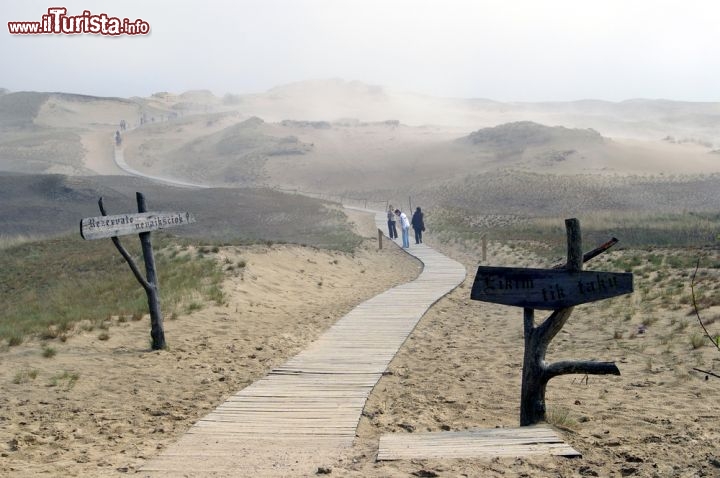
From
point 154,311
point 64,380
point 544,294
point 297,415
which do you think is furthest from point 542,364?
point 154,311

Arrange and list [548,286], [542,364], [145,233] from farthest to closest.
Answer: [145,233] < [542,364] < [548,286]

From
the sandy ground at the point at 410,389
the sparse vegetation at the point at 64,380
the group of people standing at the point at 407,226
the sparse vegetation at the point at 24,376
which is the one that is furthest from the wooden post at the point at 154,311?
the group of people standing at the point at 407,226

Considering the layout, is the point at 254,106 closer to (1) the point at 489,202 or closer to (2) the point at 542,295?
(1) the point at 489,202

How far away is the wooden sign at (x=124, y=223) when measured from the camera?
29.9ft

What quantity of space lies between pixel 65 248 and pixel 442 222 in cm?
2079

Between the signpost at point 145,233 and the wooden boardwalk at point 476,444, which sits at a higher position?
the signpost at point 145,233

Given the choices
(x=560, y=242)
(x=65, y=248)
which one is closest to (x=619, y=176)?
(x=560, y=242)

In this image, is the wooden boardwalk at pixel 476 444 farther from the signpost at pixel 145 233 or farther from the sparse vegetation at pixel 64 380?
the signpost at pixel 145 233

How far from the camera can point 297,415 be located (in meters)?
6.95

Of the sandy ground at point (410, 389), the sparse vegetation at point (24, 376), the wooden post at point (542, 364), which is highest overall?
the wooden post at point (542, 364)

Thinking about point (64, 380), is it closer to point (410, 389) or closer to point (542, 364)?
point (410, 389)

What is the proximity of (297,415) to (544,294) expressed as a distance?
280cm

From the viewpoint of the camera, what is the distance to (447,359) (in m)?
10.2

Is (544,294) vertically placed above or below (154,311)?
above
